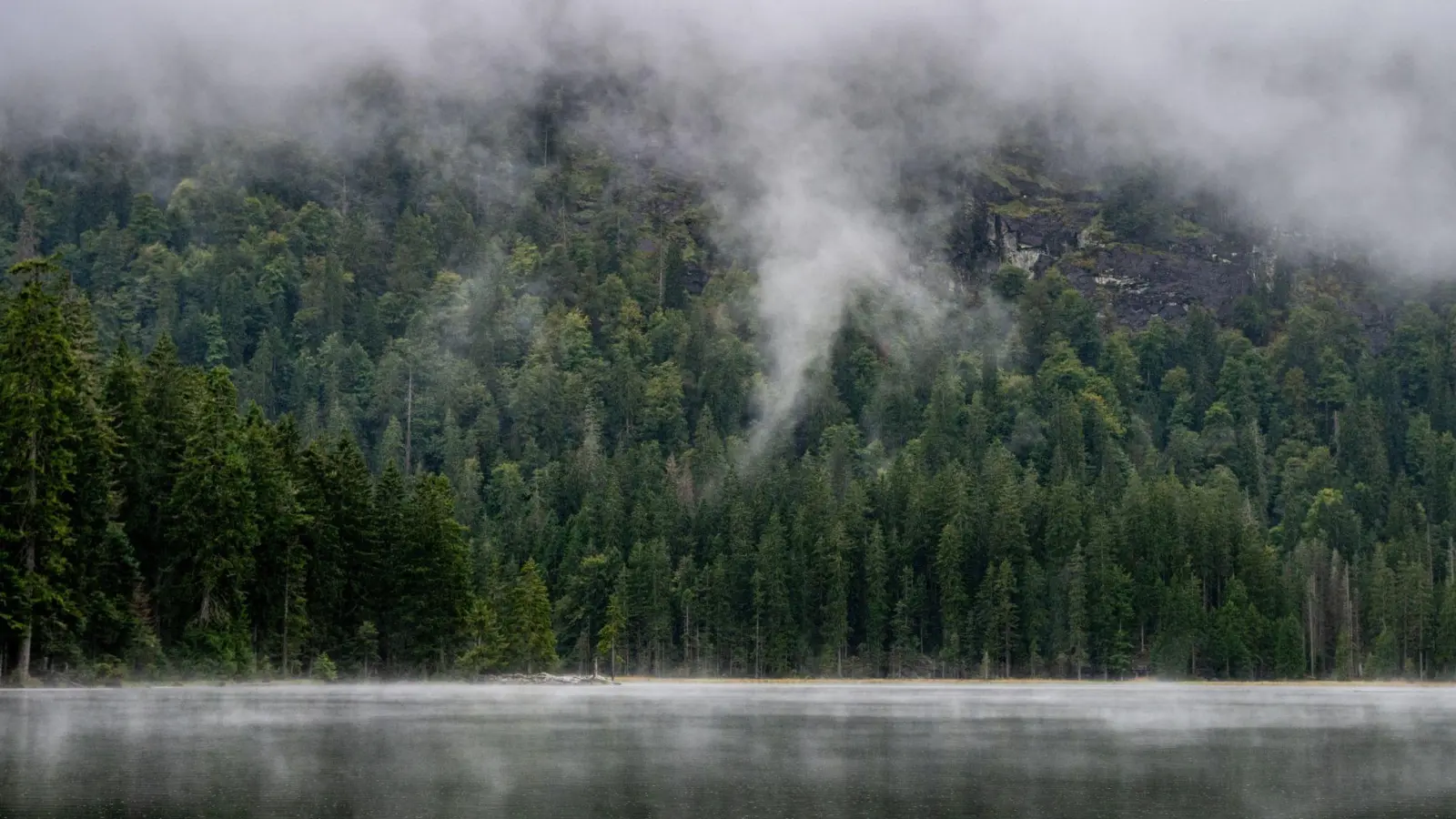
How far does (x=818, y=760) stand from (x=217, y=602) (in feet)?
174

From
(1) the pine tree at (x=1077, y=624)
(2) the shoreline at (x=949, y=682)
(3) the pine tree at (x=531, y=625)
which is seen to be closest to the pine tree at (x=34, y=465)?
(2) the shoreline at (x=949, y=682)

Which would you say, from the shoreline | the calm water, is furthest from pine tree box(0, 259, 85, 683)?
the shoreline

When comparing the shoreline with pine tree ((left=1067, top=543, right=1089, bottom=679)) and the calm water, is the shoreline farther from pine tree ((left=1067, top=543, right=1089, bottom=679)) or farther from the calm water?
the calm water

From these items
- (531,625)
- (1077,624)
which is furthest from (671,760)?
(1077,624)

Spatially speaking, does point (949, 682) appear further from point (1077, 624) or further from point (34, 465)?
point (34, 465)

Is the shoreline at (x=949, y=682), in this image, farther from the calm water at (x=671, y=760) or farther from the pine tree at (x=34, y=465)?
the pine tree at (x=34, y=465)

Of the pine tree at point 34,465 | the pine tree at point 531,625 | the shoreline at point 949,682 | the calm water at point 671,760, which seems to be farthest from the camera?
the shoreline at point 949,682

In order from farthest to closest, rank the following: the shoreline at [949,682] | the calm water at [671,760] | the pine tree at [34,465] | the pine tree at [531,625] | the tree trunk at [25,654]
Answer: the shoreline at [949,682] < the pine tree at [531,625] < the pine tree at [34,465] < the tree trunk at [25,654] < the calm water at [671,760]

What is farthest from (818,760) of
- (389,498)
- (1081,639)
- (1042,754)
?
(1081,639)

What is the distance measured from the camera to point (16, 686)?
291 feet

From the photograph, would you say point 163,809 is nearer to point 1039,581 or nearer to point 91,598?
point 91,598

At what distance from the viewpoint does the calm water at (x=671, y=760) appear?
158ft

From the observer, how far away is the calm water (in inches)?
1891

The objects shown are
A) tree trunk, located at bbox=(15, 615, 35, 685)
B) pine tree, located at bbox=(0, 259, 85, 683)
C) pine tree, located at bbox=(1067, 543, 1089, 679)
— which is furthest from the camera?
pine tree, located at bbox=(1067, 543, 1089, 679)
